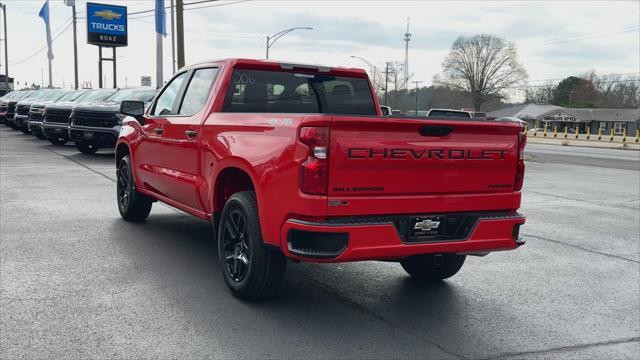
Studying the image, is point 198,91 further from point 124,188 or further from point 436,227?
point 436,227

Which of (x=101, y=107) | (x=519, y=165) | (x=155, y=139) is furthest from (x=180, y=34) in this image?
(x=519, y=165)

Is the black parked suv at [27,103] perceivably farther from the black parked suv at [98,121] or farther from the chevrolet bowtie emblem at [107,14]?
the chevrolet bowtie emblem at [107,14]

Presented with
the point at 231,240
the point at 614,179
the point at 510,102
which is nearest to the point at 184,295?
the point at 231,240

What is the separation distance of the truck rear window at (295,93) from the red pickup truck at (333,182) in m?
0.01

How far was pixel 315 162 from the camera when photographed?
4133 millimetres

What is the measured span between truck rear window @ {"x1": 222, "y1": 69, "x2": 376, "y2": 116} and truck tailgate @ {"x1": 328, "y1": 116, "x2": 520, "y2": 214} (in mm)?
1930

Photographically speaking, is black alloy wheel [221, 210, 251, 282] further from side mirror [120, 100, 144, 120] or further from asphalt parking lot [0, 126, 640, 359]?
side mirror [120, 100, 144, 120]

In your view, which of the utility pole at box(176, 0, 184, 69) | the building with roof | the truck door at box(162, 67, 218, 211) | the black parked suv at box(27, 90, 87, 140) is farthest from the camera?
the building with roof

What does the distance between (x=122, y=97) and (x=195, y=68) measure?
1224 cm

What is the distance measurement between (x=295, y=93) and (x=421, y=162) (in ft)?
6.95

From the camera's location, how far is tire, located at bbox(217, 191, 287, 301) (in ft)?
15.5

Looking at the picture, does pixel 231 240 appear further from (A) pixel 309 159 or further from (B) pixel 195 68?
(B) pixel 195 68

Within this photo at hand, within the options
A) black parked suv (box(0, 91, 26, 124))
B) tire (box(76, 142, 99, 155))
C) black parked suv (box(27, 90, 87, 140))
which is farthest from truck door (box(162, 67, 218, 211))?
black parked suv (box(0, 91, 26, 124))

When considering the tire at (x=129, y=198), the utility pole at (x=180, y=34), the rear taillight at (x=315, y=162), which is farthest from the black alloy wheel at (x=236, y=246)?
the utility pole at (x=180, y=34)
